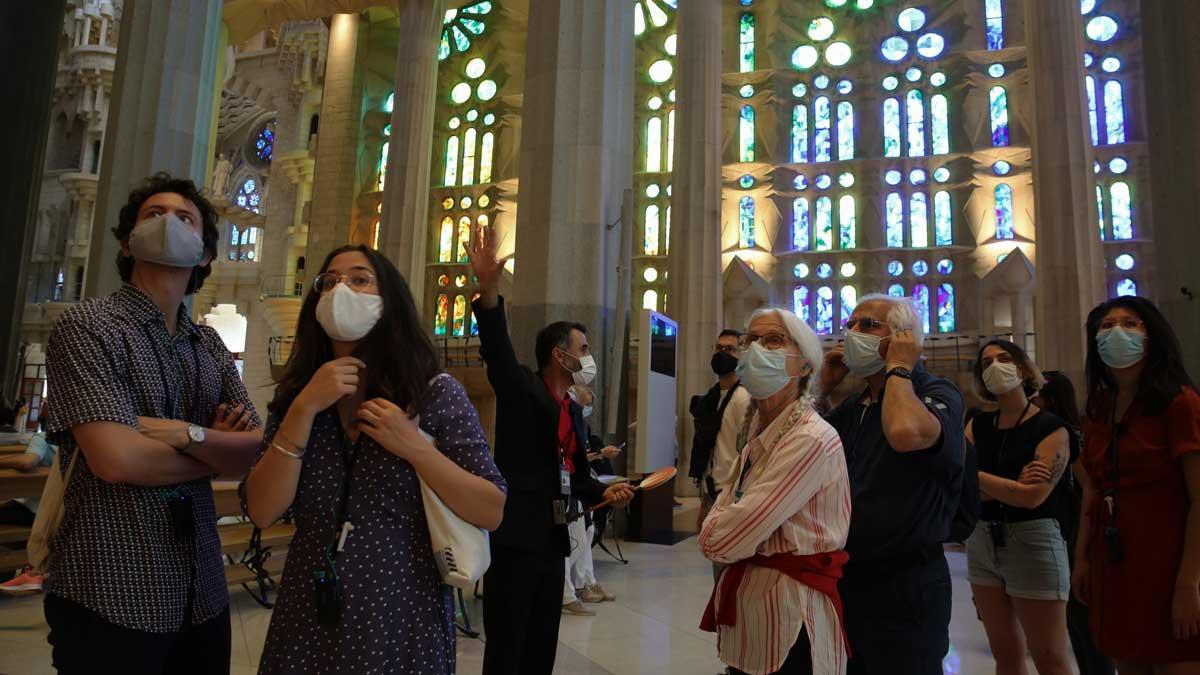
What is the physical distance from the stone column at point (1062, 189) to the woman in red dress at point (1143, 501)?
41.4 ft

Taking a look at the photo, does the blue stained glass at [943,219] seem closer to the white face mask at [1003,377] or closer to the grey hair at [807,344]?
the white face mask at [1003,377]

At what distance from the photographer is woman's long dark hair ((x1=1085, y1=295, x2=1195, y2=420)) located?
2814 mm

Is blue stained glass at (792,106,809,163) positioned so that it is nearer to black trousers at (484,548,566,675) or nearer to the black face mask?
the black face mask

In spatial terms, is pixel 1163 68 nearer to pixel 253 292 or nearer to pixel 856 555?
pixel 856 555

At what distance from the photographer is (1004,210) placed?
25.2 meters

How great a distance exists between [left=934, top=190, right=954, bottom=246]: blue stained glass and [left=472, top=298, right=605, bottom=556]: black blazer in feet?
84.6

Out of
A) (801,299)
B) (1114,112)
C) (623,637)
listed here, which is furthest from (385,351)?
(1114,112)

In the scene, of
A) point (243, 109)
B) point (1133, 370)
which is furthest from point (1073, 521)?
point (243, 109)

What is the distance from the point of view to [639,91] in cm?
2891

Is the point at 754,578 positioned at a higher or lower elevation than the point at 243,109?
lower

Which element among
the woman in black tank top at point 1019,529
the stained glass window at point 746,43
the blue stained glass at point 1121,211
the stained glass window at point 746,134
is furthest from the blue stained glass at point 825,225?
the woman in black tank top at point 1019,529

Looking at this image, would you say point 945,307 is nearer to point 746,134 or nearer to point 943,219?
point 943,219

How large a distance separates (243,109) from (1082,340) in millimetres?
38464

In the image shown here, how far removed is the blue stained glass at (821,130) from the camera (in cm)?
2738
